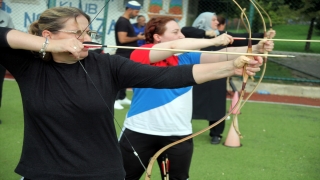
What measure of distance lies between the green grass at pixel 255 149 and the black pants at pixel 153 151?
5.20ft

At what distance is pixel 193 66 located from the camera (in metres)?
2.47

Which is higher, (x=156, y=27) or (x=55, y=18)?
(x=55, y=18)

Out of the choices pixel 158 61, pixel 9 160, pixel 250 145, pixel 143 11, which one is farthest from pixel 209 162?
pixel 143 11

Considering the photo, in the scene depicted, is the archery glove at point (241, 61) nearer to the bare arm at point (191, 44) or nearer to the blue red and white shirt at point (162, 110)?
the bare arm at point (191, 44)

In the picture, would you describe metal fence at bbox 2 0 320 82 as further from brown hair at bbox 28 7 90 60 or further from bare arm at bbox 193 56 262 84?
bare arm at bbox 193 56 262 84

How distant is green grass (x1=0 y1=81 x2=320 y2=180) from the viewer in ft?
17.9

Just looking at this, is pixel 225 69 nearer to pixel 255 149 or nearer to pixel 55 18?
pixel 55 18

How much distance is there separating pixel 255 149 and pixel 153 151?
9.94ft

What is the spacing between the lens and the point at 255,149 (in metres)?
6.52

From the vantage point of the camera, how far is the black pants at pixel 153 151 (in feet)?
12.1

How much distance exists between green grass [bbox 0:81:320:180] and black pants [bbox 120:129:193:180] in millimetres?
1585

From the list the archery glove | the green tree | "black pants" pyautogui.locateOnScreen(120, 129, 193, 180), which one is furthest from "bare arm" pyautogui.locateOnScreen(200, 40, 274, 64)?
the green tree

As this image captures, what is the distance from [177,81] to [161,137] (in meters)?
1.25

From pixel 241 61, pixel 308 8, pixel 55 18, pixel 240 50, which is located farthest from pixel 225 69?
pixel 308 8
